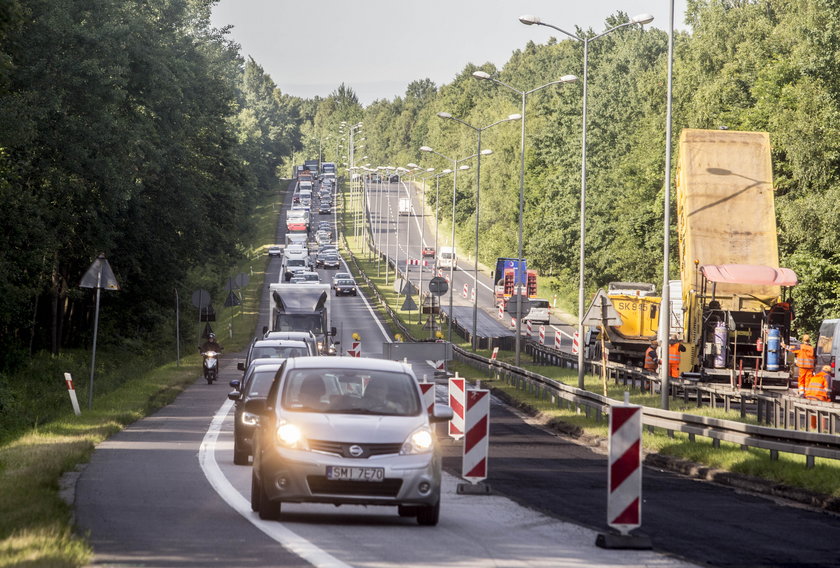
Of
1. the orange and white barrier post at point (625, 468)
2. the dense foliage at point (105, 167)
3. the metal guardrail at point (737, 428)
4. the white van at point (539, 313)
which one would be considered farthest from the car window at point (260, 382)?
the white van at point (539, 313)

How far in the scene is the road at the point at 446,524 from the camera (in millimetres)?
11258

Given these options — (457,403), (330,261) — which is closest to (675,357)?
(457,403)

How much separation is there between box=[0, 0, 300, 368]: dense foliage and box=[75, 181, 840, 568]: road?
1037 cm

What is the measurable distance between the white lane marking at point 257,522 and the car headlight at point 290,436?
0.71m

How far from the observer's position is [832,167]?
184 ft

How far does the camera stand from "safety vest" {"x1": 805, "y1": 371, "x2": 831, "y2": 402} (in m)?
32.4

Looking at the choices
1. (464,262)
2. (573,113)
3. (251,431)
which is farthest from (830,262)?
(464,262)

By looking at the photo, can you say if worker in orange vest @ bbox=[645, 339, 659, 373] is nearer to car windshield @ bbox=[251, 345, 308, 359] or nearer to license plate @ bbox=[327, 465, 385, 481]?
car windshield @ bbox=[251, 345, 308, 359]

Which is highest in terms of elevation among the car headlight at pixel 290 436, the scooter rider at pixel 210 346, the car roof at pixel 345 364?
the car roof at pixel 345 364

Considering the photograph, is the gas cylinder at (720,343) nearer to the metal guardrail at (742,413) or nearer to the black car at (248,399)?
the metal guardrail at (742,413)

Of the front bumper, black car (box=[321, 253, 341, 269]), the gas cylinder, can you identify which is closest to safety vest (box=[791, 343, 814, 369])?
the gas cylinder

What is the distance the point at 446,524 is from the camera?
45.0 feet

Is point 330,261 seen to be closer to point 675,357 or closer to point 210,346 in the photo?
point 210,346

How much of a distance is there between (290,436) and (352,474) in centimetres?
70
